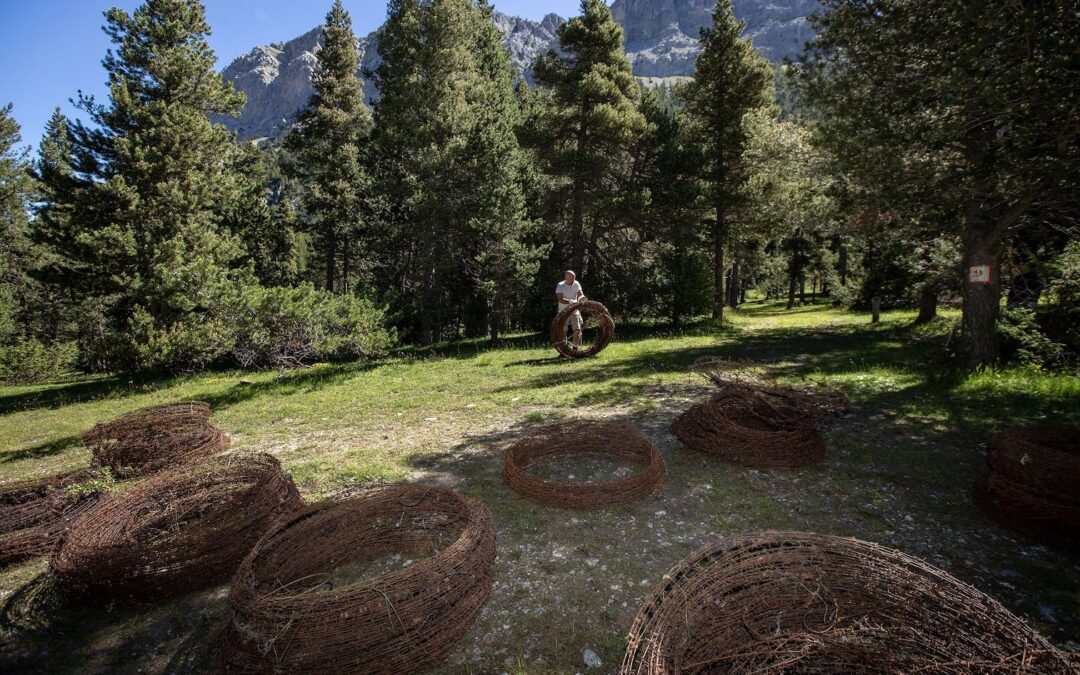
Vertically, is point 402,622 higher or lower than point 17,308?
lower

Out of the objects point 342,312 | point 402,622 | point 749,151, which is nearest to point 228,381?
point 342,312

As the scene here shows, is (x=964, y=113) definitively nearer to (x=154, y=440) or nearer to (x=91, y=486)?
(x=91, y=486)

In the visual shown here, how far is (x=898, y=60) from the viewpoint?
7348 mm

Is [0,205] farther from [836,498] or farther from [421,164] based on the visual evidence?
[836,498]

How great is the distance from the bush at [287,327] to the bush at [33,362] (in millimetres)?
20581

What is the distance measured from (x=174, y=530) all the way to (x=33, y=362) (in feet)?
104

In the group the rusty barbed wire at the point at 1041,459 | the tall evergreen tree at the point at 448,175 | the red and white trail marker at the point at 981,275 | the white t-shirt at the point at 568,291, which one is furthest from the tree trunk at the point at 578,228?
the rusty barbed wire at the point at 1041,459

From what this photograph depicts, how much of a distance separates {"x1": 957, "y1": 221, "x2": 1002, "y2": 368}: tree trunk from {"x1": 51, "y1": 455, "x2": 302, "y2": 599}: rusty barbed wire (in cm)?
1130

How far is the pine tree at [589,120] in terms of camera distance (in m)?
17.5

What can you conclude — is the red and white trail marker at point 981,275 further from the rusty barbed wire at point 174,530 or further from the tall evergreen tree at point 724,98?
the tall evergreen tree at point 724,98

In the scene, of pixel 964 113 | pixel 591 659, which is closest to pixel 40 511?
pixel 591 659

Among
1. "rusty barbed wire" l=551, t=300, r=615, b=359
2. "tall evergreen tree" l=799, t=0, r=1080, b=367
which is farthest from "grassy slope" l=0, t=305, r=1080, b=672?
"tall evergreen tree" l=799, t=0, r=1080, b=367

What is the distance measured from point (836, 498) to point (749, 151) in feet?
55.0

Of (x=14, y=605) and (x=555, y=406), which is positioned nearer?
(x=14, y=605)
